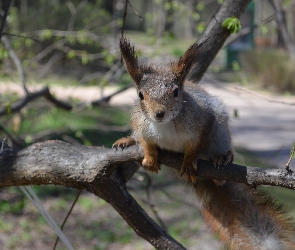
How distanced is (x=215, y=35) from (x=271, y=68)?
9.50m

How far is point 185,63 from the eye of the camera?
1.84m

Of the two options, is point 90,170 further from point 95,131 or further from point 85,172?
point 95,131

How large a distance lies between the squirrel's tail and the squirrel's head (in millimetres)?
385

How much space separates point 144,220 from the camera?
1939 millimetres

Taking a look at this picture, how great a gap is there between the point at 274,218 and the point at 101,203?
3.16m

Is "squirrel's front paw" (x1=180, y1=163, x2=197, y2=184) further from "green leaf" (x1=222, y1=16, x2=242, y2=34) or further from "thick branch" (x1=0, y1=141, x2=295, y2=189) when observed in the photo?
"green leaf" (x1=222, y1=16, x2=242, y2=34)

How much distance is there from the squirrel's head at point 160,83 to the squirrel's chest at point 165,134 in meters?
0.08

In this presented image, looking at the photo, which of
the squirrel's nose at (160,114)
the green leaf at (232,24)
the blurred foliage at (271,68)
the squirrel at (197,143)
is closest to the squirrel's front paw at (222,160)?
the squirrel at (197,143)

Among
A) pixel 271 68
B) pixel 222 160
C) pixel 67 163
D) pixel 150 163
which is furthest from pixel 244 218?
pixel 271 68

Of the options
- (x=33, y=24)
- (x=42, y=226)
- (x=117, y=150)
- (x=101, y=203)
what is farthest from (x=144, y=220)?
(x=33, y=24)

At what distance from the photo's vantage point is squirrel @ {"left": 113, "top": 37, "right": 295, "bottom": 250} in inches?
70.1

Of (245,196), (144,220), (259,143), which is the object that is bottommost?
(259,143)

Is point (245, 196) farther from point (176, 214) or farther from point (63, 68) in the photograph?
point (63, 68)

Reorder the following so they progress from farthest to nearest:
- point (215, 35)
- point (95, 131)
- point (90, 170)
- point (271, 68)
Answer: point (271, 68) → point (95, 131) → point (215, 35) → point (90, 170)
